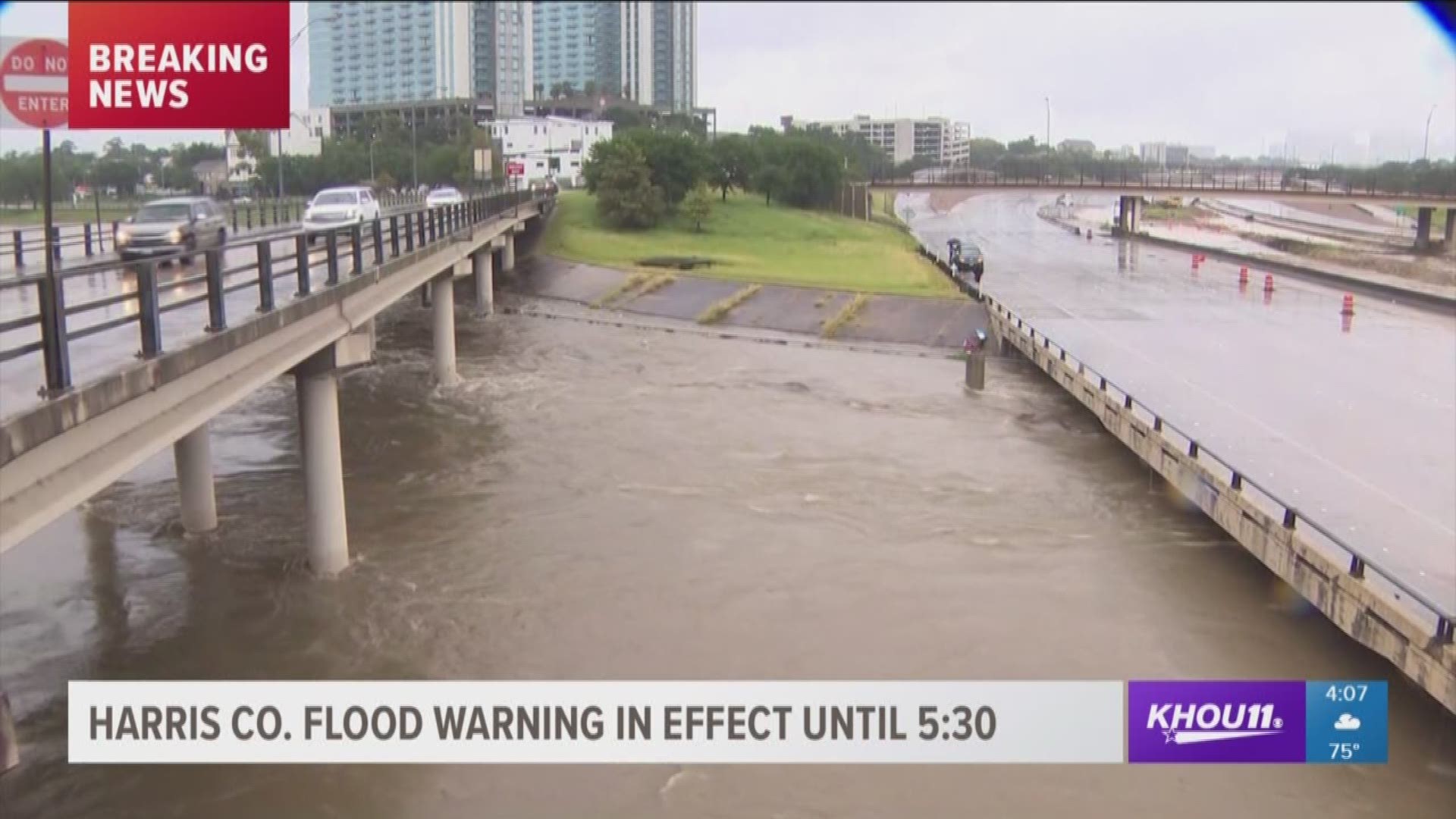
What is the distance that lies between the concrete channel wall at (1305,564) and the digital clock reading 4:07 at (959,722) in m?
5.20

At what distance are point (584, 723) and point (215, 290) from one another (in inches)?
206

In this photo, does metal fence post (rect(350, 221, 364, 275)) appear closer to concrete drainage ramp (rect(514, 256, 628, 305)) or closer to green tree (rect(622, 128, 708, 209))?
concrete drainage ramp (rect(514, 256, 628, 305))

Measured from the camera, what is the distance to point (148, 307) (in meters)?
9.83

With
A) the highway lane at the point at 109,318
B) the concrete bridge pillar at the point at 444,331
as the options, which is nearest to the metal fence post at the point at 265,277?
the highway lane at the point at 109,318

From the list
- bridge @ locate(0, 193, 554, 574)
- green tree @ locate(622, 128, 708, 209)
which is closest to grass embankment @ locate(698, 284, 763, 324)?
bridge @ locate(0, 193, 554, 574)

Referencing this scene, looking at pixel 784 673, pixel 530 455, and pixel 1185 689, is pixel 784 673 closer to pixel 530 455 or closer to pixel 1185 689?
pixel 1185 689

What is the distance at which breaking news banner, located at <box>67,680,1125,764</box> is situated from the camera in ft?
29.6

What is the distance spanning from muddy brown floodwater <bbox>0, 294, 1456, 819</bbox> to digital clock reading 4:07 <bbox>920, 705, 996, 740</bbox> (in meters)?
1.64

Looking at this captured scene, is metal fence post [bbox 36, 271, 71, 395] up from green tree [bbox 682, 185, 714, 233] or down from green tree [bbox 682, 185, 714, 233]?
down

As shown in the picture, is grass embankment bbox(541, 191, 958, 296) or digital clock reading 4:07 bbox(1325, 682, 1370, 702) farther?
grass embankment bbox(541, 191, 958, 296)

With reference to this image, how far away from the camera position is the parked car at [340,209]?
32.5m

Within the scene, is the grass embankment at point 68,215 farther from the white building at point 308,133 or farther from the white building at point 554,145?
the white building at point 554,145

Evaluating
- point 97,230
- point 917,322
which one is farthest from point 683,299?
point 97,230

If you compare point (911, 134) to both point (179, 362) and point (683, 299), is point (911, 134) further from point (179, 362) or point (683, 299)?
point (179, 362)
